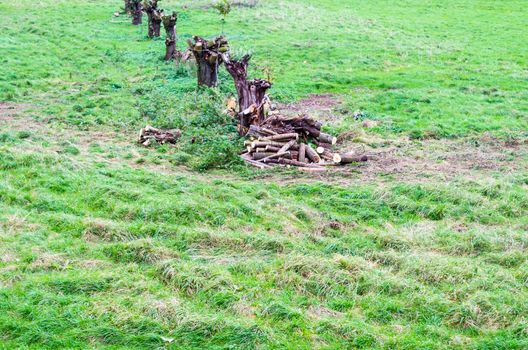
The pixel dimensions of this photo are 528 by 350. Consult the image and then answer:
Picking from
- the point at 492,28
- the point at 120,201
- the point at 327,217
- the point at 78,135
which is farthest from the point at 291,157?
the point at 492,28

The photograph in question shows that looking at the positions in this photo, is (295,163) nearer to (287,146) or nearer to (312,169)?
(312,169)

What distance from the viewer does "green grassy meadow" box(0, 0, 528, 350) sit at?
26.5 feet

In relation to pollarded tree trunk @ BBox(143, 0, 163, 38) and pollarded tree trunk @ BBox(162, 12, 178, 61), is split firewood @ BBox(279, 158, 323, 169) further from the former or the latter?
pollarded tree trunk @ BBox(143, 0, 163, 38)

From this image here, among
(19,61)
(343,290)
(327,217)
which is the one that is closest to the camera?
(343,290)

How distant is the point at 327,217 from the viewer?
37.6 feet

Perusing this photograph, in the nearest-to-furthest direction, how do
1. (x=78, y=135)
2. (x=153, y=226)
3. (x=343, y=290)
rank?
(x=343, y=290) → (x=153, y=226) → (x=78, y=135)

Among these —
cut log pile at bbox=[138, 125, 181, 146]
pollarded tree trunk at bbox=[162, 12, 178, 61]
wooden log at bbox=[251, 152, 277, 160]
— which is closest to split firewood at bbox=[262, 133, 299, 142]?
wooden log at bbox=[251, 152, 277, 160]

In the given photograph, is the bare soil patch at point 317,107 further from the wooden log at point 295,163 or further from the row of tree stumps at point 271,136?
the wooden log at point 295,163

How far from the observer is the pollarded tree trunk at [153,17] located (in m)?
31.2

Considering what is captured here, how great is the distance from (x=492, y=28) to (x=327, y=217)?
27.5m

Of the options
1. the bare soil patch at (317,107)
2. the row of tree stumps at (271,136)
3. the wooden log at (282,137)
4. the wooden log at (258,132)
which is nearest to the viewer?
the row of tree stumps at (271,136)

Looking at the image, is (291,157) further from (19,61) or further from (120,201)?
(19,61)

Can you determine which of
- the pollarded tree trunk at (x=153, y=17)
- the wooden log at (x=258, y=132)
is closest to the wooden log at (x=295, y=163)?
the wooden log at (x=258, y=132)

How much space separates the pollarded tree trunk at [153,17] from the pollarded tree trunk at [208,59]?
10.9 meters
